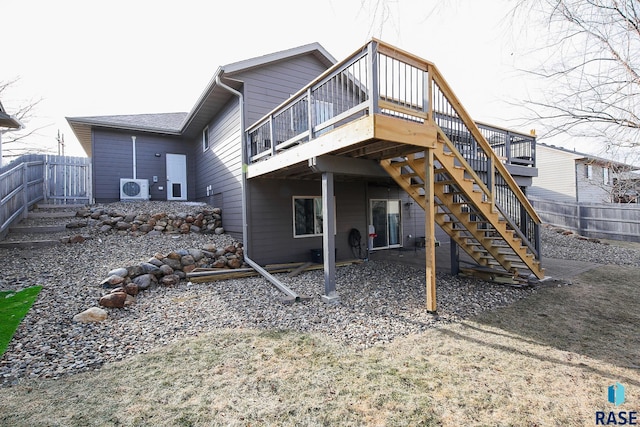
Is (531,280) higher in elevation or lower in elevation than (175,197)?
lower

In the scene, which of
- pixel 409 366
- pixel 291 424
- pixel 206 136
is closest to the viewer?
pixel 291 424

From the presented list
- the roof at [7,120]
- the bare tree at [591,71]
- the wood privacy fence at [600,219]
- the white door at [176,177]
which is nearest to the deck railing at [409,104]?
the bare tree at [591,71]

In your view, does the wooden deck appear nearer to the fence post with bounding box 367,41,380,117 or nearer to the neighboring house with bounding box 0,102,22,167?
the fence post with bounding box 367,41,380,117

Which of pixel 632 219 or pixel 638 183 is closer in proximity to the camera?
pixel 638 183

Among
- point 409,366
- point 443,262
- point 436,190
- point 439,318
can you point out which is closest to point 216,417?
point 409,366

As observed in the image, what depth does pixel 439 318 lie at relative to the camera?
4.23 meters

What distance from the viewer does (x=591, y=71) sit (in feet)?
13.6

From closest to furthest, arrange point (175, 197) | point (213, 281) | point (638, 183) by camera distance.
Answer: point (213, 281) → point (638, 183) → point (175, 197)

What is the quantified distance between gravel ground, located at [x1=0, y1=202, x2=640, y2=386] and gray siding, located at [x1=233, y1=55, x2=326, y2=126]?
4014 millimetres

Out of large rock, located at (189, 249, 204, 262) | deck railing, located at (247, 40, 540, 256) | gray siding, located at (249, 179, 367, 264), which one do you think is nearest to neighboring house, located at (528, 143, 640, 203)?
deck railing, located at (247, 40, 540, 256)

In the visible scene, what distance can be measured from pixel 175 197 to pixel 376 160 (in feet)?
31.7

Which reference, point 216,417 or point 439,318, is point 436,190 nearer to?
point 439,318

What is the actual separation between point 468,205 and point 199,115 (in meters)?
8.45

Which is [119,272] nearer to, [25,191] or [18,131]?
[25,191]
